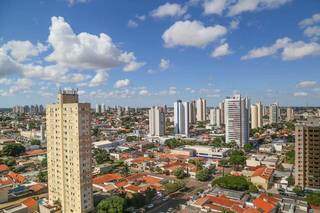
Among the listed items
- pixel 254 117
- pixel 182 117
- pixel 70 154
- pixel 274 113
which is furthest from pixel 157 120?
pixel 70 154

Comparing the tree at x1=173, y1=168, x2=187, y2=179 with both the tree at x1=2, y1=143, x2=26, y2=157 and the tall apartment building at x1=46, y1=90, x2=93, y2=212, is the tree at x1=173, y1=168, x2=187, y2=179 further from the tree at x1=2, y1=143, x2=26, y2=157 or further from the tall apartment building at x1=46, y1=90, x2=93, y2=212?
the tree at x1=2, y1=143, x2=26, y2=157

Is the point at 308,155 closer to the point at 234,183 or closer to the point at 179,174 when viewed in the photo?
the point at 234,183

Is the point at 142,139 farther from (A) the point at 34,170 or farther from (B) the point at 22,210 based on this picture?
(B) the point at 22,210

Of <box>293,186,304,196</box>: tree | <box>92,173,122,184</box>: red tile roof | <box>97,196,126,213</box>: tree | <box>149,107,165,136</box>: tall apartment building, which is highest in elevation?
<box>149,107,165,136</box>: tall apartment building

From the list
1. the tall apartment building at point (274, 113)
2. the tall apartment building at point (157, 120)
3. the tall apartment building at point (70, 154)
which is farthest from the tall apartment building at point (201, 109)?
→ the tall apartment building at point (70, 154)

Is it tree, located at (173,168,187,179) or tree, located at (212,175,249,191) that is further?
tree, located at (173,168,187,179)

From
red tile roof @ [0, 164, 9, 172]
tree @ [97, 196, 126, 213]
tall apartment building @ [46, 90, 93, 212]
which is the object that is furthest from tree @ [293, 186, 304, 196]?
red tile roof @ [0, 164, 9, 172]

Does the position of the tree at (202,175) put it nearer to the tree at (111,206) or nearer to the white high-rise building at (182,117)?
the tree at (111,206)
